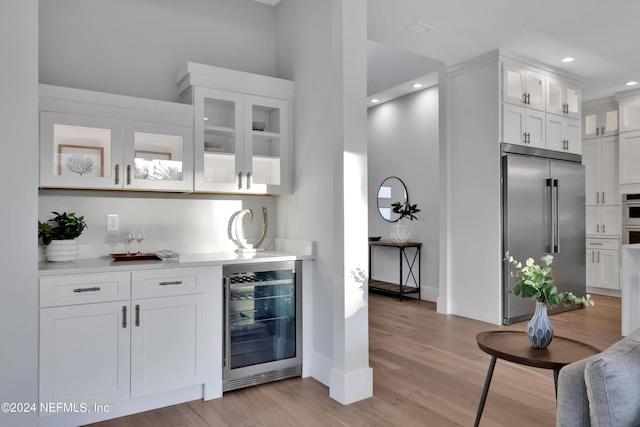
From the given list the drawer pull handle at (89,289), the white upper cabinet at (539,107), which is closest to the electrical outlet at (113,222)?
the drawer pull handle at (89,289)

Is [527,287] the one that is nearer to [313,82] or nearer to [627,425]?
[627,425]

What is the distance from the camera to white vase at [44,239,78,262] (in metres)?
2.65

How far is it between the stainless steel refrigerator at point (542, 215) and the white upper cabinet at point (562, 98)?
1.74 feet

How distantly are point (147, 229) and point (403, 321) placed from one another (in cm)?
292

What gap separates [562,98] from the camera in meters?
5.31

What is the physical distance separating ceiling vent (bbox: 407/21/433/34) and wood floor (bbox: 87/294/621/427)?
Result: 2.91m

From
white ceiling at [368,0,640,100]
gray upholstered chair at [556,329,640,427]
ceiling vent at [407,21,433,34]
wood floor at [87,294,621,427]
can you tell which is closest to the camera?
gray upholstered chair at [556,329,640,427]

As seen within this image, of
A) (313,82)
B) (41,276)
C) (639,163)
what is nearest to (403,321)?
(313,82)

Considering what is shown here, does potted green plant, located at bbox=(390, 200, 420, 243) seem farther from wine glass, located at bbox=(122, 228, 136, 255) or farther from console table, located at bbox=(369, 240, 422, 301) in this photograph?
wine glass, located at bbox=(122, 228, 136, 255)

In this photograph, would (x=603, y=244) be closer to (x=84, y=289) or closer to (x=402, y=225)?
(x=402, y=225)

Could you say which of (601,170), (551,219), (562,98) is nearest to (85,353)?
(551,219)

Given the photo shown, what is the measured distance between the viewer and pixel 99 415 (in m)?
2.47

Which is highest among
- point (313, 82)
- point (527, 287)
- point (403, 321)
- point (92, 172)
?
point (313, 82)

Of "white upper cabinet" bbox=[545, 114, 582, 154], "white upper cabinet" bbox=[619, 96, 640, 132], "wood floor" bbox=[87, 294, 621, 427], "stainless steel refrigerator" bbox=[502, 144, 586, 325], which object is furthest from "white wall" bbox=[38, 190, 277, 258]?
"white upper cabinet" bbox=[619, 96, 640, 132]
